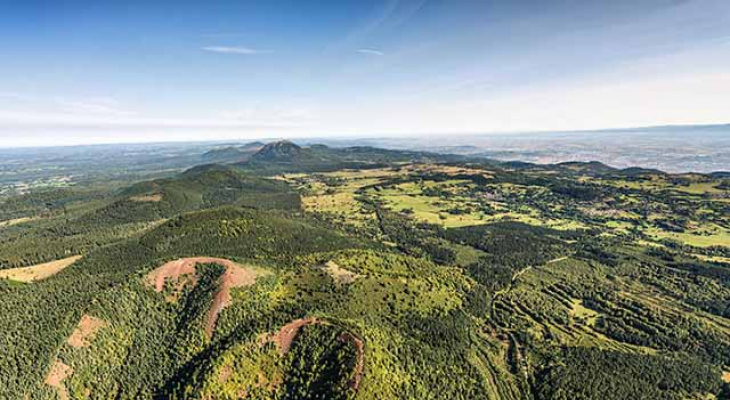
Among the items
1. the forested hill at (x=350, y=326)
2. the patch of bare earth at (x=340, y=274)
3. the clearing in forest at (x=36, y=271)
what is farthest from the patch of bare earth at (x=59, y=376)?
the clearing in forest at (x=36, y=271)

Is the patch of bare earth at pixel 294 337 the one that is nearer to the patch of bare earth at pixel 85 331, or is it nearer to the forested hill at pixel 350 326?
the forested hill at pixel 350 326

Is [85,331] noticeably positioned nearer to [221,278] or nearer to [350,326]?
[221,278]

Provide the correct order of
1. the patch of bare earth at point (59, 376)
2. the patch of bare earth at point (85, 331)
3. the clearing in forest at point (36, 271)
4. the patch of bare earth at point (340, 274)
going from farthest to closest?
the clearing in forest at point (36, 271)
the patch of bare earth at point (340, 274)
the patch of bare earth at point (85, 331)
the patch of bare earth at point (59, 376)

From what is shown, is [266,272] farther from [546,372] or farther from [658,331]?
[658,331]

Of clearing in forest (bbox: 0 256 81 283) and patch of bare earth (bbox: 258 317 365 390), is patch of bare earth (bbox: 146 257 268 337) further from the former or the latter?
clearing in forest (bbox: 0 256 81 283)

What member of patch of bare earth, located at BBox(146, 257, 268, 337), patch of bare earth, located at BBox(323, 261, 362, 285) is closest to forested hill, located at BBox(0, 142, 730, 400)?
patch of bare earth, located at BBox(146, 257, 268, 337)

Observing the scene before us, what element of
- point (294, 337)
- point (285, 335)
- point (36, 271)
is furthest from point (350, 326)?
point (36, 271)
